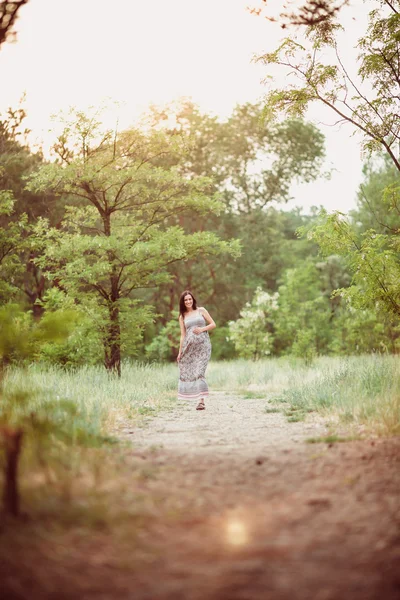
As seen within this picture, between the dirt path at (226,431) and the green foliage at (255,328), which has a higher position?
the green foliage at (255,328)

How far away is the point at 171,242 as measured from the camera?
1299cm

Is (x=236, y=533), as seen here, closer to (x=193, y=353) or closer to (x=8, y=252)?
(x=193, y=353)

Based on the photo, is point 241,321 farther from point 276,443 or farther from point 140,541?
point 140,541

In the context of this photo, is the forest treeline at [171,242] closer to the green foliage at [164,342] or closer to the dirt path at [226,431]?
the green foliage at [164,342]

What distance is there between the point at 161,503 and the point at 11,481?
0.91 metres

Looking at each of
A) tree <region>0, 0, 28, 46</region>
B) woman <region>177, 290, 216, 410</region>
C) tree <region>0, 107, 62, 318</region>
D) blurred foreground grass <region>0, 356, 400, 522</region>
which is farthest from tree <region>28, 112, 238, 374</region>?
tree <region>0, 0, 28, 46</region>

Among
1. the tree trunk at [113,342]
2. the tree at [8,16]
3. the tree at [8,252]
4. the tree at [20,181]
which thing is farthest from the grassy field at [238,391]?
the tree at [20,181]

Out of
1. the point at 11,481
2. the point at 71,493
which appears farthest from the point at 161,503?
the point at 11,481

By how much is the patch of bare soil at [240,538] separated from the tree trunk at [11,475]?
0.34 meters

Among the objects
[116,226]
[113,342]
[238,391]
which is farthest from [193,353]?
[116,226]

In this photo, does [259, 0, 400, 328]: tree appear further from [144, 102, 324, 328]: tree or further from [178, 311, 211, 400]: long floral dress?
[144, 102, 324, 328]: tree

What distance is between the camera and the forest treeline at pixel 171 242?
12.6m

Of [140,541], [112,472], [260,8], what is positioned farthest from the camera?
[260,8]

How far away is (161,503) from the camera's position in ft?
11.9
